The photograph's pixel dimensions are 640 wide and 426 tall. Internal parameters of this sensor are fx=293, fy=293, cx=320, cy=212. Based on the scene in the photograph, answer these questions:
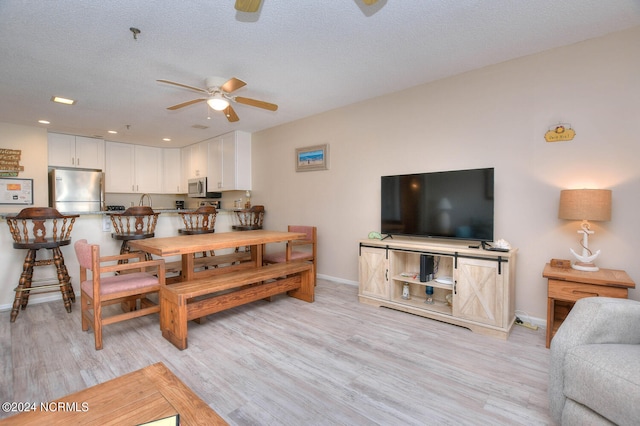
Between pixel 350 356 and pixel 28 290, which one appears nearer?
pixel 350 356

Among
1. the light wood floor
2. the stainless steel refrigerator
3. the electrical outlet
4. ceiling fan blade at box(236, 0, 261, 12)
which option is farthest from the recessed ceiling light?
the electrical outlet

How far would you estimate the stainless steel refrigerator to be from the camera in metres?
5.03

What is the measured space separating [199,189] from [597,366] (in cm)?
614

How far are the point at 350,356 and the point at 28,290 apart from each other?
10.9 feet

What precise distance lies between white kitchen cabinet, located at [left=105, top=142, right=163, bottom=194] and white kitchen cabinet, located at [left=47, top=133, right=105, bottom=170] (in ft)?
0.55

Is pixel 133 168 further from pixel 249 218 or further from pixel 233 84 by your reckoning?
pixel 233 84

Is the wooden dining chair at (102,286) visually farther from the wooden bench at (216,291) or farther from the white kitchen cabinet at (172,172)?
the white kitchen cabinet at (172,172)

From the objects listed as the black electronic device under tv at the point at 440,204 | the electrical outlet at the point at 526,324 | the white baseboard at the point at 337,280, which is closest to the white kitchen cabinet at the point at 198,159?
the white baseboard at the point at 337,280

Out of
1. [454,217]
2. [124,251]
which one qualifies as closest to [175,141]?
[124,251]

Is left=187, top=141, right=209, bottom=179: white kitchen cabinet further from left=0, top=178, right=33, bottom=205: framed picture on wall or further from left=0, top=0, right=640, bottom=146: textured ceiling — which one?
left=0, top=178, right=33, bottom=205: framed picture on wall

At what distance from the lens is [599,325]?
144cm

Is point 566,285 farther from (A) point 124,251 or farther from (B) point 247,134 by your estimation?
(B) point 247,134

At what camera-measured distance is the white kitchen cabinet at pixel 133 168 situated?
19.2 ft

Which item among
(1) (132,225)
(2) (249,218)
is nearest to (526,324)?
(2) (249,218)
